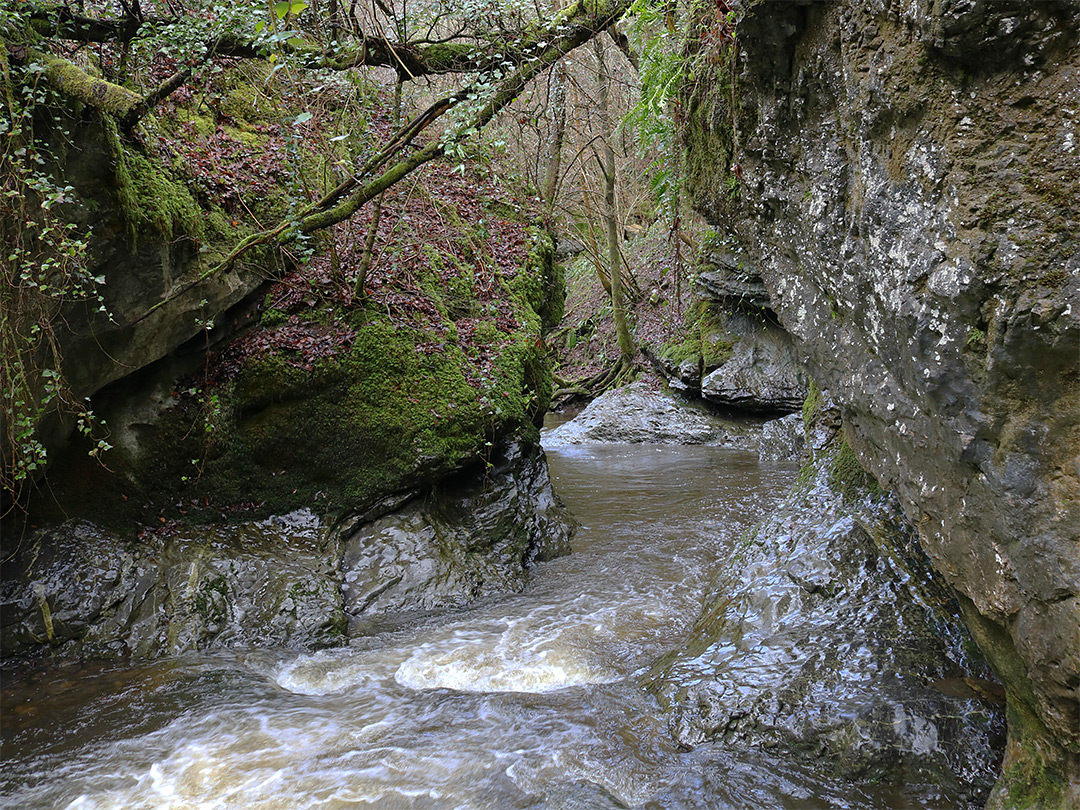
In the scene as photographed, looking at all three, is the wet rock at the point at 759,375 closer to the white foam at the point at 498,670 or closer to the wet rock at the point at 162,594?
the white foam at the point at 498,670

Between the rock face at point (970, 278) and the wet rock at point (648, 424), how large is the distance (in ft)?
32.7

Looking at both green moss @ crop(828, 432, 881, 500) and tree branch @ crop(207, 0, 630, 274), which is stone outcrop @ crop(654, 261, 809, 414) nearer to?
tree branch @ crop(207, 0, 630, 274)

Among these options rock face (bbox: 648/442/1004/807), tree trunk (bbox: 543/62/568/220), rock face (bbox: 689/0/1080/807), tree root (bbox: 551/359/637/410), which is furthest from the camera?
tree root (bbox: 551/359/637/410)

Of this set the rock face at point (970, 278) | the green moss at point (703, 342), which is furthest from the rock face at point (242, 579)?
the green moss at point (703, 342)

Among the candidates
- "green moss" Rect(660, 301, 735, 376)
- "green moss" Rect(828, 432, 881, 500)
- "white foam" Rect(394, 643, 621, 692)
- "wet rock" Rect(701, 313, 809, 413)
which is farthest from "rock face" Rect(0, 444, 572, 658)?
"green moss" Rect(660, 301, 735, 376)

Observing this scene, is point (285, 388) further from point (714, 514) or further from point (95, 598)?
point (714, 514)

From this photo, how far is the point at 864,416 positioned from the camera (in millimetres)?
3184

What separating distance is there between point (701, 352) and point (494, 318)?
26.0 feet

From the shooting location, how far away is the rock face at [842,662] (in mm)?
2977

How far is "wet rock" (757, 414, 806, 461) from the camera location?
10792mm

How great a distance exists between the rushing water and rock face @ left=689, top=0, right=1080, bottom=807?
1.18 metres

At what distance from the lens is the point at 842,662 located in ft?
11.4

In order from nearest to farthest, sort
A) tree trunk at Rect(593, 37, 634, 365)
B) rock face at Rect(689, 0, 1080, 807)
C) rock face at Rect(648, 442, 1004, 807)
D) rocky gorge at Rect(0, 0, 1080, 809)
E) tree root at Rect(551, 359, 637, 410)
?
rock face at Rect(689, 0, 1080, 807)
rocky gorge at Rect(0, 0, 1080, 809)
rock face at Rect(648, 442, 1004, 807)
tree trunk at Rect(593, 37, 634, 365)
tree root at Rect(551, 359, 637, 410)

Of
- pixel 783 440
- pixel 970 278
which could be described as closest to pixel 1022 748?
pixel 970 278
